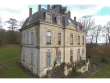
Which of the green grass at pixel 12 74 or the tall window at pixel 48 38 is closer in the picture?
the green grass at pixel 12 74

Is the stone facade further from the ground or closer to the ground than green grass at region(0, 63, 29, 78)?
further from the ground

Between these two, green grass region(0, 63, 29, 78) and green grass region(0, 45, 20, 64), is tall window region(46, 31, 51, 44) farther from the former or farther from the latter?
green grass region(0, 45, 20, 64)

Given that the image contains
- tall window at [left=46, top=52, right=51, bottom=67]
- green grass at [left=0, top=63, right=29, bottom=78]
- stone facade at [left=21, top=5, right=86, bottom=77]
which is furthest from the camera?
tall window at [left=46, top=52, right=51, bottom=67]

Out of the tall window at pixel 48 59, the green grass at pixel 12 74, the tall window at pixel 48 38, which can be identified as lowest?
the green grass at pixel 12 74

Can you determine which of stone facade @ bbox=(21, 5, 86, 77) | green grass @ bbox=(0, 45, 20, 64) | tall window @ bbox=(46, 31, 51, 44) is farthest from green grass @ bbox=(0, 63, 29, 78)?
green grass @ bbox=(0, 45, 20, 64)

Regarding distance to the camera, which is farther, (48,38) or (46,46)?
(48,38)

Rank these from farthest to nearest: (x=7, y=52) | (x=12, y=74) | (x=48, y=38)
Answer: (x=7, y=52) → (x=48, y=38) → (x=12, y=74)

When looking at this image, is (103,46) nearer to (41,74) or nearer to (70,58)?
(70,58)

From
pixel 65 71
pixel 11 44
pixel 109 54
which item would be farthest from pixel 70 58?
pixel 11 44

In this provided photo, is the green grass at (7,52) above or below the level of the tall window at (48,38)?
below

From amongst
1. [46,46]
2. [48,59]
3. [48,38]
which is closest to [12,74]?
[48,59]

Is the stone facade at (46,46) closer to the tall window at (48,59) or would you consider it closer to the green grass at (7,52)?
the tall window at (48,59)

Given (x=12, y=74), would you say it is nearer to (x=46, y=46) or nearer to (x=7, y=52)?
(x=46, y=46)

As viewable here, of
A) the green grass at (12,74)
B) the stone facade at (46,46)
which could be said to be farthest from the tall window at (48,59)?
the green grass at (12,74)
